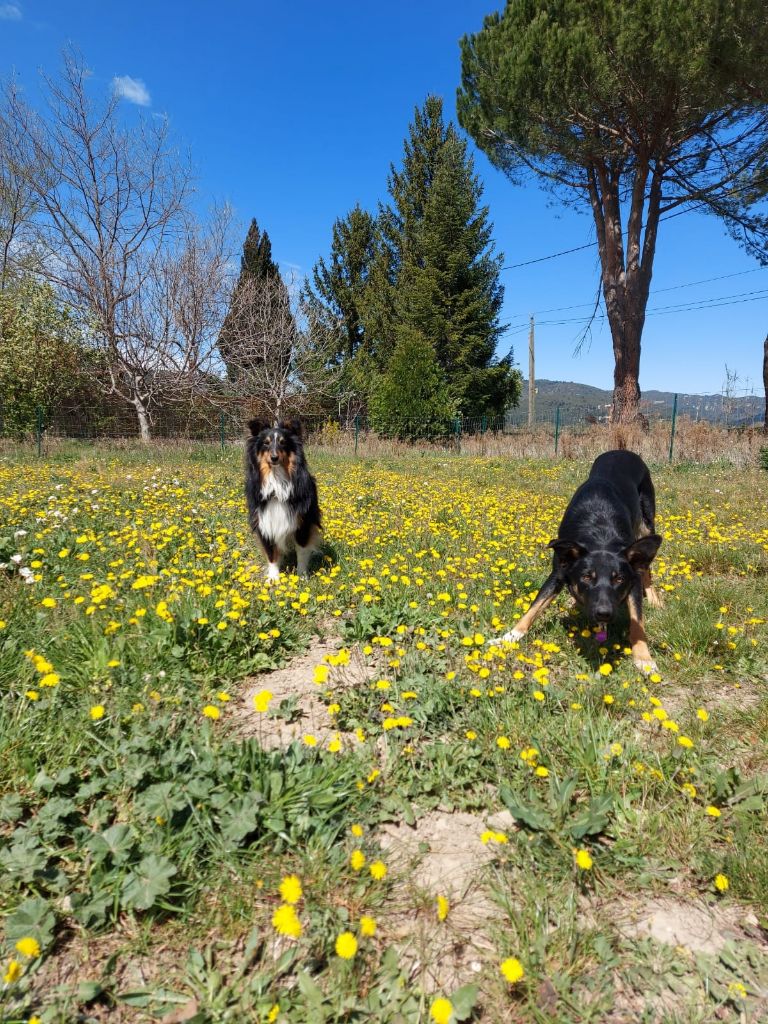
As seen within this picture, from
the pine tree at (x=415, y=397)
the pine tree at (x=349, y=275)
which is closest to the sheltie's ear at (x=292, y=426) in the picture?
the pine tree at (x=415, y=397)

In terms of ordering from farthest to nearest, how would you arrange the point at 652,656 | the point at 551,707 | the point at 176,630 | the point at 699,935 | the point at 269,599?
1. the point at 269,599
2. the point at 652,656
3. the point at 176,630
4. the point at 551,707
5. the point at 699,935

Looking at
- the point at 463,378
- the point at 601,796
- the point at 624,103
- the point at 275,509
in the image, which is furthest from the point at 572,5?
the point at 601,796

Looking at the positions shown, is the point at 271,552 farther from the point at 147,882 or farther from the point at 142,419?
the point at 142,419

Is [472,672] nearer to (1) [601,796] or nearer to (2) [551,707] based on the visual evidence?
(2) [551,707]

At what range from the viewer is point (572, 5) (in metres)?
13.3

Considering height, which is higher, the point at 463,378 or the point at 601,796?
the point at 463,378

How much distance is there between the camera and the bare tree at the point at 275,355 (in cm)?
2188

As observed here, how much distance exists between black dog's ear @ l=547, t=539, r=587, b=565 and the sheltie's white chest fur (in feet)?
7.89

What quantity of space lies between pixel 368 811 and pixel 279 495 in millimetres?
Answer: 3227

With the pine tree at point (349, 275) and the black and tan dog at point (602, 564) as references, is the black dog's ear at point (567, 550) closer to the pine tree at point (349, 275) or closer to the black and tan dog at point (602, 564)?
the black and tan dog at point (602, 564)

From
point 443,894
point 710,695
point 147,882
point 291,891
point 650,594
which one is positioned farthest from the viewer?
point 650,594

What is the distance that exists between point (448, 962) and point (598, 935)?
0.46 m

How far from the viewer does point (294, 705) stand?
2.53 m

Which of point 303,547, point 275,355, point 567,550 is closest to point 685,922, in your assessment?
point 567,550
